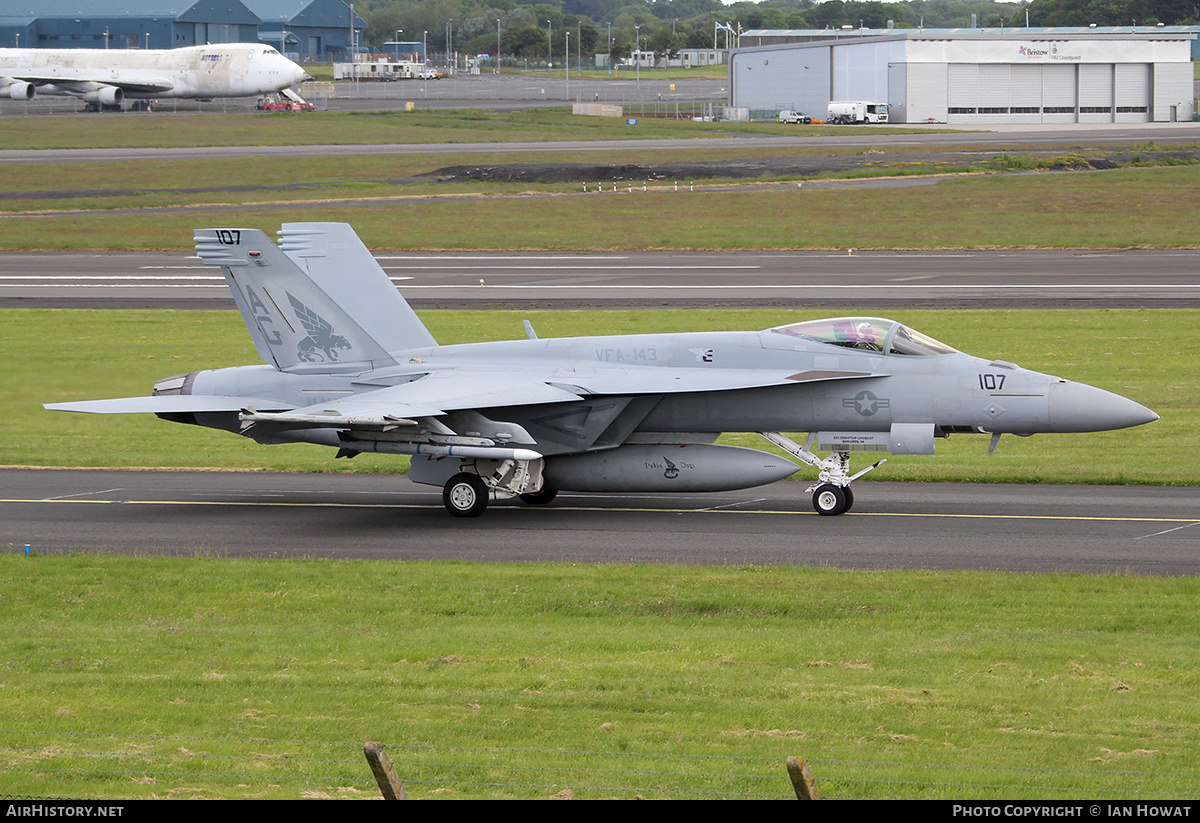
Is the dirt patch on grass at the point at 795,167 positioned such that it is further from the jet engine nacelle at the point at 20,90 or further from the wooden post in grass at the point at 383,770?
the wooden post in grass at the point at 383,770

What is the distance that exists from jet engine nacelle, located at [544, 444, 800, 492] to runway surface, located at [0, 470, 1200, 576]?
1.53 feet

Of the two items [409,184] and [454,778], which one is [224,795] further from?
[409,184]

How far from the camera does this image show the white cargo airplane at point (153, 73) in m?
118

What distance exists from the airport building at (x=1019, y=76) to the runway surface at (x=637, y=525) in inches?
4166

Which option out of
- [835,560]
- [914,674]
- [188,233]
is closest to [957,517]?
[835,560]

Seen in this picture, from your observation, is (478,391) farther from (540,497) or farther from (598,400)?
(540,497)

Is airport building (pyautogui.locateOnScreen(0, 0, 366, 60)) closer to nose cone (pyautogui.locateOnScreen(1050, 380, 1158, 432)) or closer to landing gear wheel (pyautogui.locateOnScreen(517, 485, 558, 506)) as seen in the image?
landing gear wheel (pyautogui.locateOnScreen(517, 485, 558, 506))

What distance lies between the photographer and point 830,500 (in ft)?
67.2

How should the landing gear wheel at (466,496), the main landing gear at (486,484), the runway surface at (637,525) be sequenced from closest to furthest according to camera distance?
the runway surface at (637,525) < the main landing gear at (486,484) < the landing gear wheel at (466,496)

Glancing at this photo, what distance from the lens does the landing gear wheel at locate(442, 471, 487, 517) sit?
69.3 feet

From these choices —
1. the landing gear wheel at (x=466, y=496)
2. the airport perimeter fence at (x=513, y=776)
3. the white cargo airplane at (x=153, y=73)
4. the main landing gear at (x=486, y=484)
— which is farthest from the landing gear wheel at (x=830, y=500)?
the white cargo airplane at (x=153, y=73)

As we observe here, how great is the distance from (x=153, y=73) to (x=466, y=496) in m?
110

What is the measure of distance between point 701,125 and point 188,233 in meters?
65.1

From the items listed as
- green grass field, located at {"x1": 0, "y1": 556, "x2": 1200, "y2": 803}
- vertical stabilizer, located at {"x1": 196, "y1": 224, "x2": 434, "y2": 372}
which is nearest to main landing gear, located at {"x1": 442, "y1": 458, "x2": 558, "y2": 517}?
vertical stabilizer, located at {"x1": 196, "y1": 224, "x2": 434, "y2": 372}
